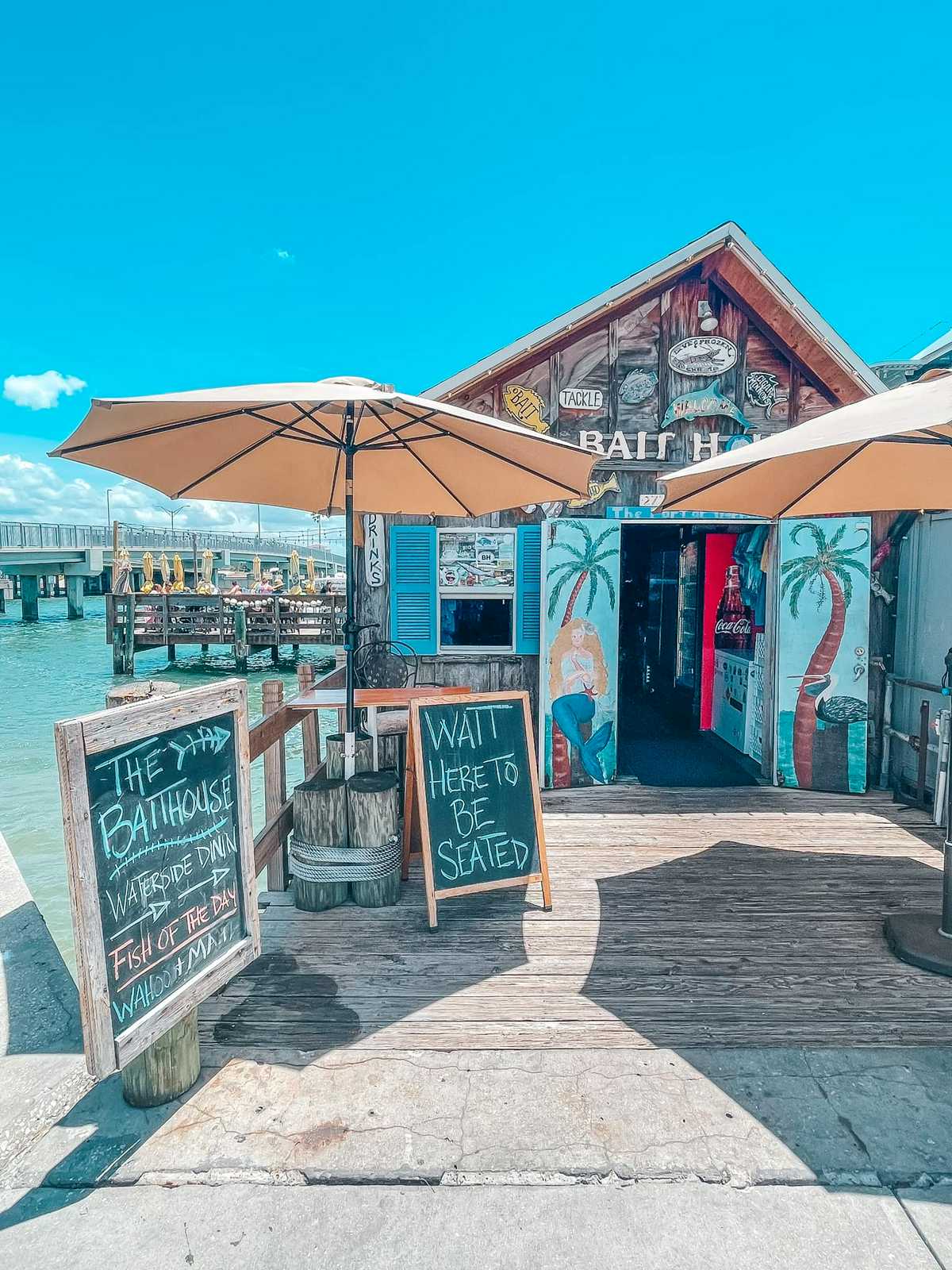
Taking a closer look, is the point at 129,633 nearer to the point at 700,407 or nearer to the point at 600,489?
the point at 600,489

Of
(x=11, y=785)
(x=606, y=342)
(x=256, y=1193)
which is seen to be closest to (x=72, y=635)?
(x=11, y=785)

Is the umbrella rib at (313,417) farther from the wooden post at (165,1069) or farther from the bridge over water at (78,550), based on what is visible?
the bridge over water at (78,550)

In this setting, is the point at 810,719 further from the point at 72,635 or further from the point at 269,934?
the point at 72,635

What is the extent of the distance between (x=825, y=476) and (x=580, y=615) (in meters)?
2.26

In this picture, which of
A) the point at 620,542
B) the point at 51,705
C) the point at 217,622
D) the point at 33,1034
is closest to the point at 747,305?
the point at 620,542

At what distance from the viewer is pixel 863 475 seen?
4.24 metres

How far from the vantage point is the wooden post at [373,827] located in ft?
12.2

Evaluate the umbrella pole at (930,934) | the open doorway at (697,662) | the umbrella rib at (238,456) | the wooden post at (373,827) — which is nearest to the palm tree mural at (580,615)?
the open doorway at (697,662)

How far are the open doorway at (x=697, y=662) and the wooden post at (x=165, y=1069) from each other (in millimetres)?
4552

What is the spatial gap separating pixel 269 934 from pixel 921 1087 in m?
2.77

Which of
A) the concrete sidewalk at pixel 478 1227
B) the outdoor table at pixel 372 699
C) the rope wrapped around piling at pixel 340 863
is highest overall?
the outdoor table at pixel 372 699

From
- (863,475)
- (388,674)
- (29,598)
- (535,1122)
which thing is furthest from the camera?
(29,598)

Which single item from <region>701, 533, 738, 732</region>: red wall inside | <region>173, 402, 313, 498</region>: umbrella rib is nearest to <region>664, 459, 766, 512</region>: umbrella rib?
<region>173, 402, 313, 498</region>: umbrella rib

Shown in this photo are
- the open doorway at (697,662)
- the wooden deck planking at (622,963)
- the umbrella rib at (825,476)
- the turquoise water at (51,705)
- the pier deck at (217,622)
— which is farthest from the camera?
the pier deck at (217,622)
